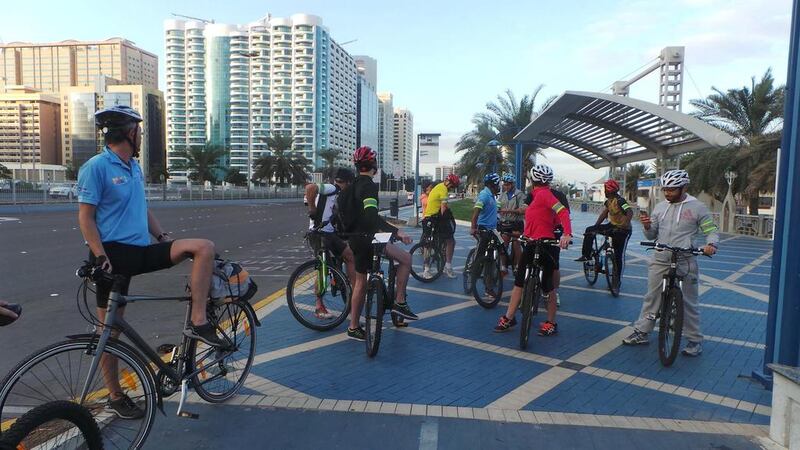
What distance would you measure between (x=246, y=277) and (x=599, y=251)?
20.1ft

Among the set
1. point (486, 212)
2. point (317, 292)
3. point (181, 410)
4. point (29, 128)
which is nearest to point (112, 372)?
point (181, 410)

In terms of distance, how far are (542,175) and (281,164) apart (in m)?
63.7

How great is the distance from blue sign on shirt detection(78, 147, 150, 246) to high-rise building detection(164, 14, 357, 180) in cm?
13265

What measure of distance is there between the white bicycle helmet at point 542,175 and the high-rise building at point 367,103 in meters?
152

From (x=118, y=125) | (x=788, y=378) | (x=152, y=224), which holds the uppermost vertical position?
(x=118, y=125)

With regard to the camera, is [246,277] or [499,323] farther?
[499,323]

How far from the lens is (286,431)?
3.31 metres

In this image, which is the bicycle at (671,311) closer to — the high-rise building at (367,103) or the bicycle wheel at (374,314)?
the bicycle wheel at (374,314)

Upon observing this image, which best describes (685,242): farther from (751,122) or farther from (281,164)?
(281,164)

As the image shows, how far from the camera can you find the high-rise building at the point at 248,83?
138625 millimetres

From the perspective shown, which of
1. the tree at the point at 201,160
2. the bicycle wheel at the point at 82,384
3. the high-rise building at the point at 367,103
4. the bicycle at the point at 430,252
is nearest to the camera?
the bicycle wheel at the point at 82,384

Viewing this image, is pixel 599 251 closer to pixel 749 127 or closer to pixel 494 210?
pixel 494 210

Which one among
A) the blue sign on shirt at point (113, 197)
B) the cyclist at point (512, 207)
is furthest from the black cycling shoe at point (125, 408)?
the cyclist at point (512, 207)

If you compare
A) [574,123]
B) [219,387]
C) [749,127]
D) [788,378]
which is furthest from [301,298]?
[749,127]
